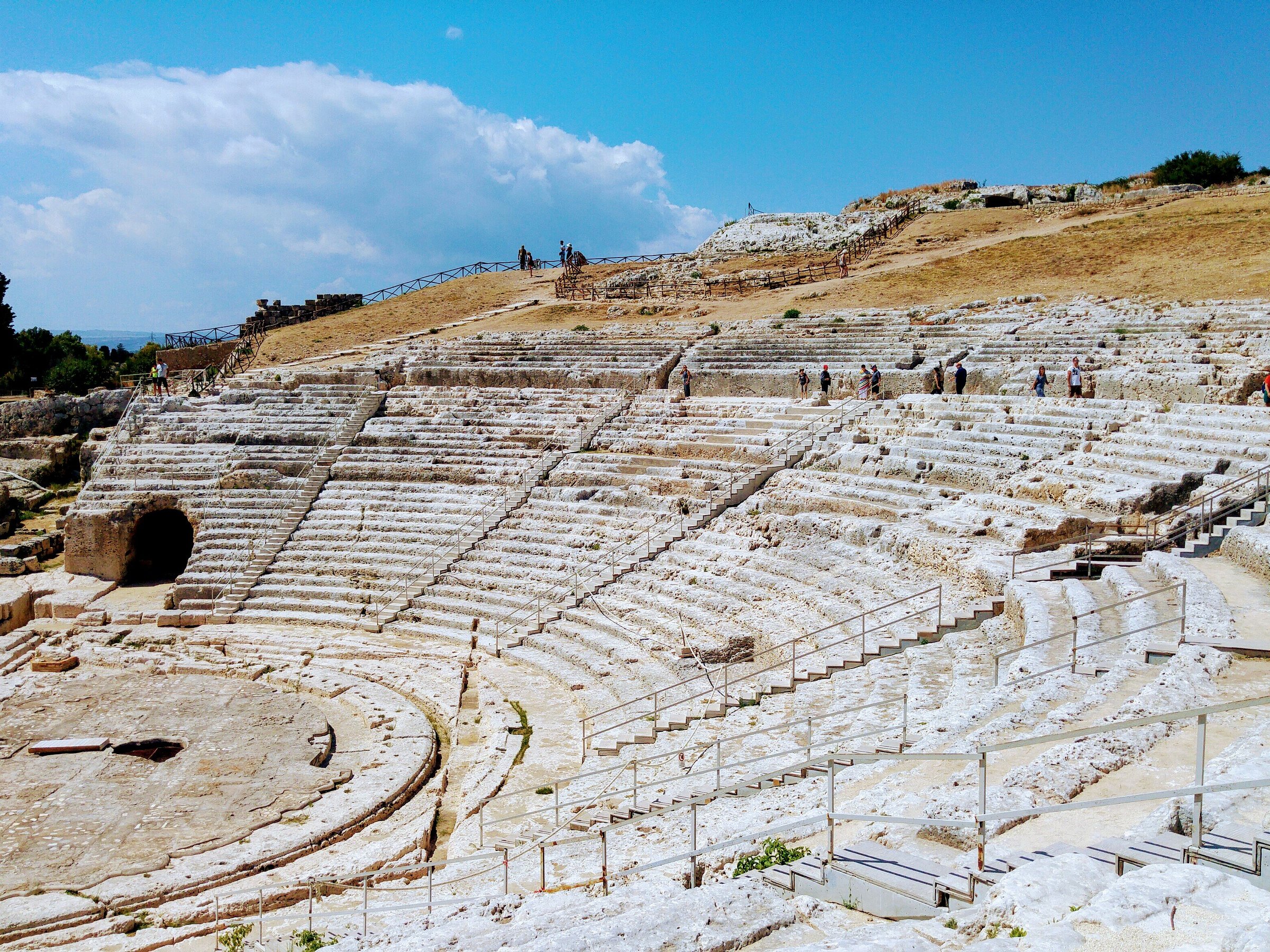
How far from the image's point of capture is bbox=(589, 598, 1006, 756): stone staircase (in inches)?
456

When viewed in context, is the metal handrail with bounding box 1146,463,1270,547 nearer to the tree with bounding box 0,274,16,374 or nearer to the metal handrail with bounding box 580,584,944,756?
the metal handrail with bounding box 580,584,944,756

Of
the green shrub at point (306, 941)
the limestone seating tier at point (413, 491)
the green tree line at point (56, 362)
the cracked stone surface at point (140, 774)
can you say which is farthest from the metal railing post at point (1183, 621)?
the green tree line at point (56, 362)

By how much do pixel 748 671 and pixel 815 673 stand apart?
61.6 inches

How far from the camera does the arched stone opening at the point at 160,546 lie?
23234 mm

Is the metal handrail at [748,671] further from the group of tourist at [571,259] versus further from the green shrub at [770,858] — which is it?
the group of tourist at [571,259]

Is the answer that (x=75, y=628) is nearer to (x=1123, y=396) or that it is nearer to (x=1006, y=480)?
(x=1006, y=480)

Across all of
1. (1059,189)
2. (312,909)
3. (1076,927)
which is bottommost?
(312,909)

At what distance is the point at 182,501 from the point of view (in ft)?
75.4

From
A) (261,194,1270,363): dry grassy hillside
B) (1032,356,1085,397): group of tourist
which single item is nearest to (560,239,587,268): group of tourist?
(261,194,1270,363): dry grassy hillside

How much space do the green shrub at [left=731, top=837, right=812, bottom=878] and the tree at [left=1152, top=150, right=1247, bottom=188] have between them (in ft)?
135

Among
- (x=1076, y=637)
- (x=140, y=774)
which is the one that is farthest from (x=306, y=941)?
(x=1076, y=637)

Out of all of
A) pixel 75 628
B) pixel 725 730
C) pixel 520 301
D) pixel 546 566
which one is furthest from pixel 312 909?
pixel 520 301

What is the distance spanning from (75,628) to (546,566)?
9259 millimetres

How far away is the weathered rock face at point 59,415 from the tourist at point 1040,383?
27613 mm
